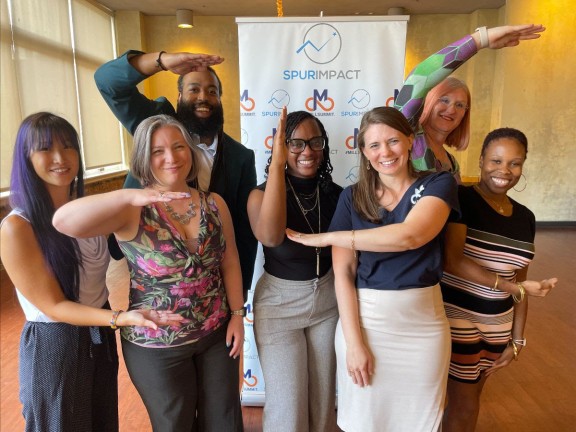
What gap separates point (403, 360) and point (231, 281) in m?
0.72

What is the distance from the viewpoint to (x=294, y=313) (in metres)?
1.72

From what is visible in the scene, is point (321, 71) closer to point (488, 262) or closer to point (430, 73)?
point (430, 73)

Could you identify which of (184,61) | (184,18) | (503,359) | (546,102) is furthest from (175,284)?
(184,18)

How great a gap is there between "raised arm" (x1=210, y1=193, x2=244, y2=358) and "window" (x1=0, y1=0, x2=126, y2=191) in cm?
377

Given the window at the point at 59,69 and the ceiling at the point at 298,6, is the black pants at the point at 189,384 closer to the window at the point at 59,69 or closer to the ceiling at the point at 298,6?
the window at the point at 59,69

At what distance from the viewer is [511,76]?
7.02m

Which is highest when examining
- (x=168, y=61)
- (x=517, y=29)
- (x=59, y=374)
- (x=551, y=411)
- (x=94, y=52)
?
(x=94, y=52)

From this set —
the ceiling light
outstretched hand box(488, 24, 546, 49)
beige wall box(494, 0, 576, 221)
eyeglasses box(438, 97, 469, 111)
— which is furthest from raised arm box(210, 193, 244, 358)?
the ceiling light

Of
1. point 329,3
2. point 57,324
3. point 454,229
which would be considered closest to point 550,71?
point 329,3

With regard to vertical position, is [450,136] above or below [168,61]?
below

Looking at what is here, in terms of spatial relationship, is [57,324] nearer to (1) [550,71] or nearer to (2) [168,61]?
(2) [168,61]

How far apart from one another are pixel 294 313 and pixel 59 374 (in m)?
0.88

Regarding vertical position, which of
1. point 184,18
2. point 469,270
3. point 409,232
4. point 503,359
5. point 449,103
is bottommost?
point 503,359

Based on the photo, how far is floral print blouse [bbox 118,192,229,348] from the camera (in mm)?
1402
